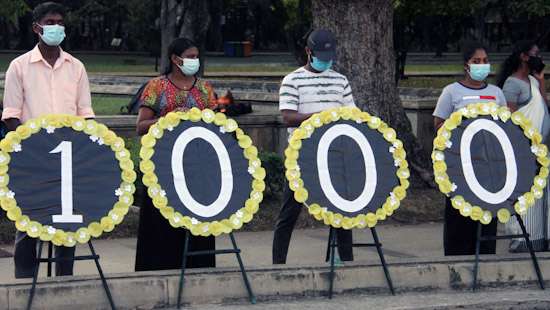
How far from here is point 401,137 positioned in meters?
13.9

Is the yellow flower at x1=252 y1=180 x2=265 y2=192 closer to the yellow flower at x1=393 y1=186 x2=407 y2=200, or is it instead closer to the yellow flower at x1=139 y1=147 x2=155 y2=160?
the yellow flower at x1=139 y1=147 x2=155 y2=160

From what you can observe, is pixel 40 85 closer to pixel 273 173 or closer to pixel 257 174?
pixel 257 174

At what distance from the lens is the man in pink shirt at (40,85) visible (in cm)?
848

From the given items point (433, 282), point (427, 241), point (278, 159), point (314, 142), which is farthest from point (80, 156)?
point (278, 159)

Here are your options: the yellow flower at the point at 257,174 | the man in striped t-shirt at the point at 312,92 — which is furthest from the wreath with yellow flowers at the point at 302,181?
the man in striped t-shirt at the point at 312,92

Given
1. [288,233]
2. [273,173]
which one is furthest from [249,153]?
[273,173]

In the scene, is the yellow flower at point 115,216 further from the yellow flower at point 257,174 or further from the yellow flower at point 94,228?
the yellow flower at point 257,174

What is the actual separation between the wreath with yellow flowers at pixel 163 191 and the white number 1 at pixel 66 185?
0.47m

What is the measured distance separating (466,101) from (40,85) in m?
3.20

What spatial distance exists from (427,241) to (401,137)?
8.17ft

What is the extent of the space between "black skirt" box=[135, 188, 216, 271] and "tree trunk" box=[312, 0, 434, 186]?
16.3ft

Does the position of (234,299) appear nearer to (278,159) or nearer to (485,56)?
(485,56)

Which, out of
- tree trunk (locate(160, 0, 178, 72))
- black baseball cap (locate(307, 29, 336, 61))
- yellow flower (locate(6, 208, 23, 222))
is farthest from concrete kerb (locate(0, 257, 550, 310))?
tree trunk (locate(160, 0, 178, 72))

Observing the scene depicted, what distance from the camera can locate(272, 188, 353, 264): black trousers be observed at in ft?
30.5
